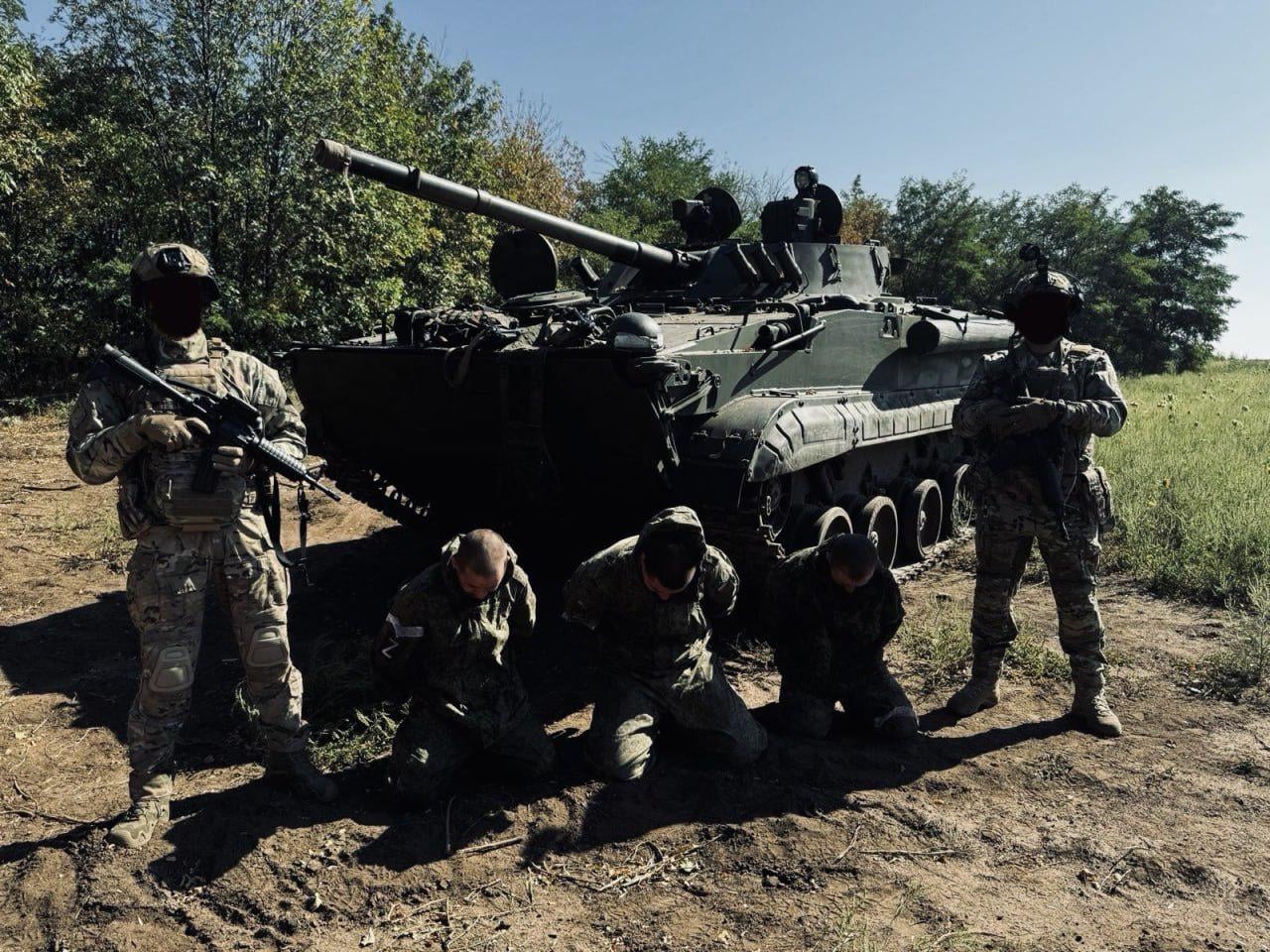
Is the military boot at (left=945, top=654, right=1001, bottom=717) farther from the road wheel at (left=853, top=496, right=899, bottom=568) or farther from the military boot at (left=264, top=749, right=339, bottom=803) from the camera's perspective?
the military boot at (left=264, top=749, right=339, bottom=803)

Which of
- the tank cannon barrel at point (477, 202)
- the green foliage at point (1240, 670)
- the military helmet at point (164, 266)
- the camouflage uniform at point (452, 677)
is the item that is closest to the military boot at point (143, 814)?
the camouflage uniform at point (452, 677)

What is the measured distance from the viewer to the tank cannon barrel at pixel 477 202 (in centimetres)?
462

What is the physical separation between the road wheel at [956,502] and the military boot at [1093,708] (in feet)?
10.4

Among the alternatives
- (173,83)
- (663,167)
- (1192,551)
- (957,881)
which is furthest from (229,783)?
(663,167)

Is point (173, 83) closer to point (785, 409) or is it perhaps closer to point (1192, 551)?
point (785, 409)

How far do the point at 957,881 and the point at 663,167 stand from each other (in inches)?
1123

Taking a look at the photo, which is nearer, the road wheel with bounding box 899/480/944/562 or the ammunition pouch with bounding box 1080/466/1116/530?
the ammunition pouch with bounding box 1080/466/1116/530

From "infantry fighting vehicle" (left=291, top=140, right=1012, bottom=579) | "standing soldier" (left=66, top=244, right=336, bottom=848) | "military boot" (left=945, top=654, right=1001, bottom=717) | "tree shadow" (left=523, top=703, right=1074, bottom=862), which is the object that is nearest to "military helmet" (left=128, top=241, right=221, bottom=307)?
"standing soldier" (left=66, top=244, right=336, bottom=848)

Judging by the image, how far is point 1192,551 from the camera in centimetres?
685

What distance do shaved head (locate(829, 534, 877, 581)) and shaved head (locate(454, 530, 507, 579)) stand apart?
143 centimetres

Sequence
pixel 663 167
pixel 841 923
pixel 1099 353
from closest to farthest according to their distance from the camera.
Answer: pixel 841 923, pixel 1099 353, pixel 663 167

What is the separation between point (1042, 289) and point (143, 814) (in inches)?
163

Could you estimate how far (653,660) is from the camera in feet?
12.9

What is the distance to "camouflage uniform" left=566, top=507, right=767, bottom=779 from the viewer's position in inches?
152
